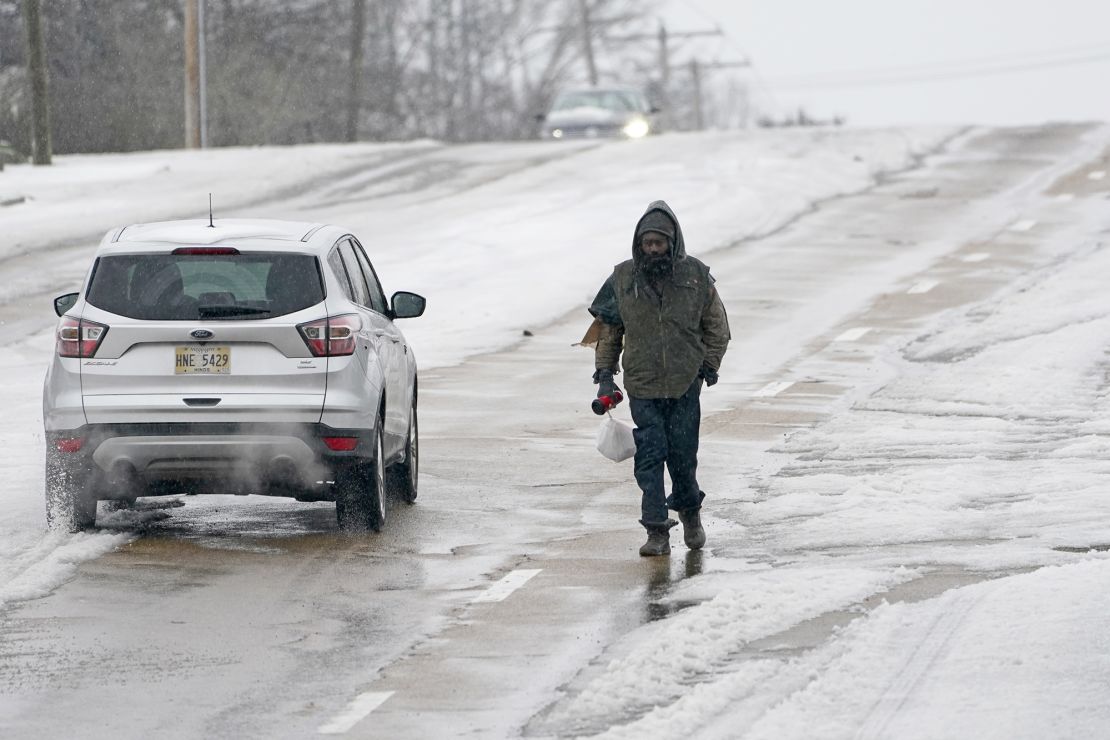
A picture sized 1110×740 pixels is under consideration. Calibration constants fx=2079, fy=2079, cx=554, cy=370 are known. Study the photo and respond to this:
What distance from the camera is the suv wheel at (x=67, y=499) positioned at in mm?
10109

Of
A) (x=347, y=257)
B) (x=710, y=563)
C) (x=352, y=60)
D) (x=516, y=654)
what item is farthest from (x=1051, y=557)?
(x=352, y=60)

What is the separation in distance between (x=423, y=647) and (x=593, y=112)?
42.4 m

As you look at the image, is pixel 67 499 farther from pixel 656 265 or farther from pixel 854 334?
pixel 854 334

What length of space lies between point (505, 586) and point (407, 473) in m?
2.49

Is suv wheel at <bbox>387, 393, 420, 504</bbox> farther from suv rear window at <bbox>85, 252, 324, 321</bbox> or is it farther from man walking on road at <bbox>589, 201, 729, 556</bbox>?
man walking on road at <bbox>589, 201, 729, 556</bbox>

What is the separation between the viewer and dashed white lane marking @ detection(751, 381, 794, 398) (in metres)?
16.4

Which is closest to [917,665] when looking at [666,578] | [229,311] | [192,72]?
[666,578]

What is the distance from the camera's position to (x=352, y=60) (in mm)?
57688

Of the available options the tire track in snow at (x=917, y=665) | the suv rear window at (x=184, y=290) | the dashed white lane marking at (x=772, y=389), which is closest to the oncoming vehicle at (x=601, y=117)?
the dashed white lane marking at (x=772, y=389)

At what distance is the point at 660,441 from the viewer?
9789mm

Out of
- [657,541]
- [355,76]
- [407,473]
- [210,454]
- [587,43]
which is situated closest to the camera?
[657,541]

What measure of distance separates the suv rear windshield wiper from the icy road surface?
1.15m

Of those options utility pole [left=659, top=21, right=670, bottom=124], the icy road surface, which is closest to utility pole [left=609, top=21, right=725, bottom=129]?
utility pole [left=659, top=21, right=670, bottom=124]

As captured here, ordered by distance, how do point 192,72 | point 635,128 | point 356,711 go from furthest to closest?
1. point 635,128
2. point 192,72
3. point 356,711
